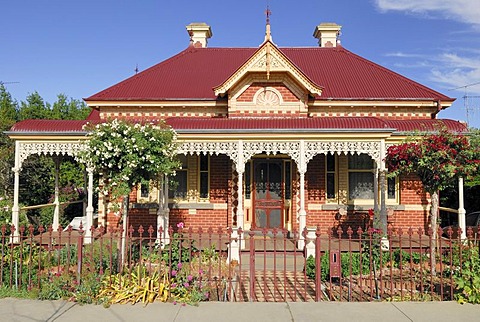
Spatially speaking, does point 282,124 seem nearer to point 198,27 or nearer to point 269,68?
point 269,68

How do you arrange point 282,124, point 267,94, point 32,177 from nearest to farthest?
1. point 282,124
2. point 267,94
3. point 32,177

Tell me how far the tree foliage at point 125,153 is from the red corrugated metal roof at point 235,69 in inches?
224

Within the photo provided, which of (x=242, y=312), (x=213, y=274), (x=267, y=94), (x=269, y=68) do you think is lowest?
(x=213, y=274)

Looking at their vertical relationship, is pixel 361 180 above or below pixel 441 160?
below

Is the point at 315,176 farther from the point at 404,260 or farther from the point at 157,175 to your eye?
the point at 157,175

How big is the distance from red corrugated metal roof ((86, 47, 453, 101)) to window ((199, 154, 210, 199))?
7.78ft

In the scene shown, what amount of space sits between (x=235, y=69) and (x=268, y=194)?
638 centimetres

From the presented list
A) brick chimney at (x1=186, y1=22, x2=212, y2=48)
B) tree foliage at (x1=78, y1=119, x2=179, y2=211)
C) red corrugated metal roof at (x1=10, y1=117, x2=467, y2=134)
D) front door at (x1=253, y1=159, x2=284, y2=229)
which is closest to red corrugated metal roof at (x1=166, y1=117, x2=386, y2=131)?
red corrugated metal roof at (x1=10, y1=117, x2=467, y2=134)

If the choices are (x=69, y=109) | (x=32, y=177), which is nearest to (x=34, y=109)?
(x=69, y=109)

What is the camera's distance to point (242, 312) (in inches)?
242

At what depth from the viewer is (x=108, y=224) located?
14.1 metres

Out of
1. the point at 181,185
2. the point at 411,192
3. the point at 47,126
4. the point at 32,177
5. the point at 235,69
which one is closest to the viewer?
the point at 47,126

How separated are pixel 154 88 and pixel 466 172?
1126 centimetres

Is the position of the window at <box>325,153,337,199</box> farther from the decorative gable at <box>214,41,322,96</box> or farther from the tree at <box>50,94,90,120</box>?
the tree at <box>50,94,90,120</box>
